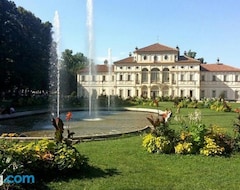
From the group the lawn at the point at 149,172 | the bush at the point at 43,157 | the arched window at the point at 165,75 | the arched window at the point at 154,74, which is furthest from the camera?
the arched window at the point at 154,74

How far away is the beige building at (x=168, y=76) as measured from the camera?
6812cm

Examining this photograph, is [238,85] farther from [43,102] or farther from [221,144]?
[221,144]

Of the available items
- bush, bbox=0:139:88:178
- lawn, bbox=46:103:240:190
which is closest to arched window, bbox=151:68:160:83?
lawn, bbox=46:103:240:190

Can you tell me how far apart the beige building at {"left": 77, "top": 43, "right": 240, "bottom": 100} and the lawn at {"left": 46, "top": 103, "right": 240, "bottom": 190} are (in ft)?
194

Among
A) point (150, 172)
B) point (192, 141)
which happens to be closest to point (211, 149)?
point (192, 141)

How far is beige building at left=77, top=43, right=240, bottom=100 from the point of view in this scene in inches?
2682

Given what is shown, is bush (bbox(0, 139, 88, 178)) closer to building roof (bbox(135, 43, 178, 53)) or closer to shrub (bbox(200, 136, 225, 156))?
shrub (bbox(200, 136, 225, 156))

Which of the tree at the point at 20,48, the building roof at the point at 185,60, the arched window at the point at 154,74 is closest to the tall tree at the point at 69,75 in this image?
the arched window at the point at 154,74

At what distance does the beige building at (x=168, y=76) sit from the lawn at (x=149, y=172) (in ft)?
194

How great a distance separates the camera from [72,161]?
6.46m

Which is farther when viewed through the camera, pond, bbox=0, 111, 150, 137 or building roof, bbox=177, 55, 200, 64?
building roof, bbox=177, 55, 200, 64

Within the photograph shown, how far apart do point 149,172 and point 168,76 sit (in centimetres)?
6290

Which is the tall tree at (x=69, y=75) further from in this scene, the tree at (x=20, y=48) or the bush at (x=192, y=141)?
the bush at (x=192, y=141)

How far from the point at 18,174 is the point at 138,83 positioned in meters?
64.9
